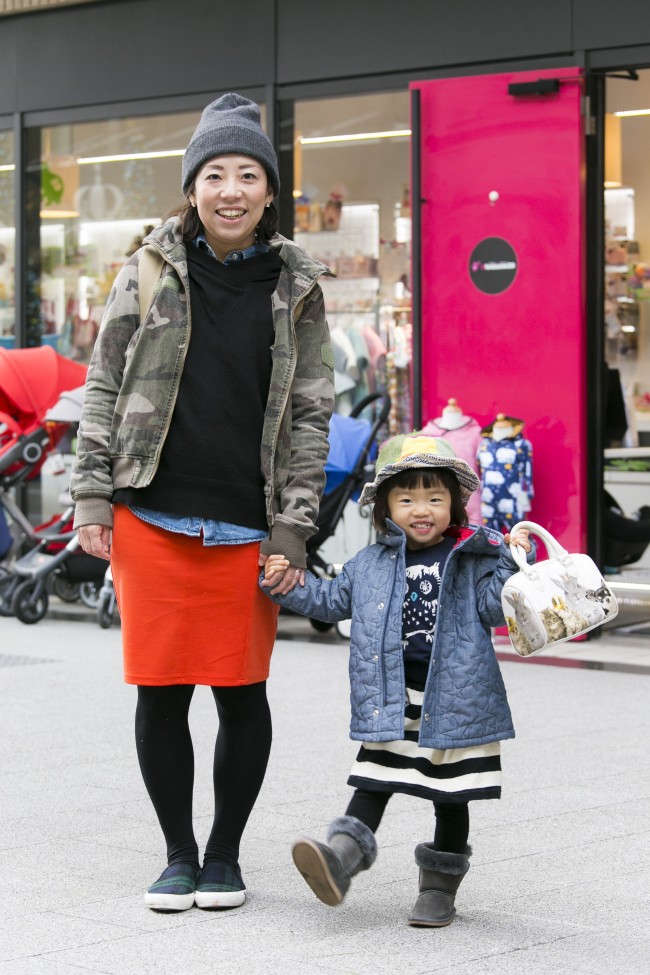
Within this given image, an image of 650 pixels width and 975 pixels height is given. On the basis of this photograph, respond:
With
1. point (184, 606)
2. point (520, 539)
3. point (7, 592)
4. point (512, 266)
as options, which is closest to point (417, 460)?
point (520, 539)

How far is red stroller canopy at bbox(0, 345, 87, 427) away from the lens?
34.3ft

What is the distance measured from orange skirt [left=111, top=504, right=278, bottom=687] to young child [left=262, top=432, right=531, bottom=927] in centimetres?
12

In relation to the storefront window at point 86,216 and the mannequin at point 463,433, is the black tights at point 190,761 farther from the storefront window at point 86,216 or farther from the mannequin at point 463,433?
the storefront window at point 86,216

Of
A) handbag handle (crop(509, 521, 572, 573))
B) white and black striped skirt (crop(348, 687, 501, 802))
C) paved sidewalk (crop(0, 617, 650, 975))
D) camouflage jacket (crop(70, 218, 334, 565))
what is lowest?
paved sidewalk (crop(0, 617, 650, 975))

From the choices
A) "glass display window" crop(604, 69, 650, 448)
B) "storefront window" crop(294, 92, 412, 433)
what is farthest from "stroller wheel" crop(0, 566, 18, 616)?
"glass display window" crop(604, 69, 650, 448)

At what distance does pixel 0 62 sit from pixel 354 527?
471cm

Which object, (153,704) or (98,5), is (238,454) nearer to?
(153,704)

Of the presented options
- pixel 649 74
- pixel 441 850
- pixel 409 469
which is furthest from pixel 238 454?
pixel 649 74

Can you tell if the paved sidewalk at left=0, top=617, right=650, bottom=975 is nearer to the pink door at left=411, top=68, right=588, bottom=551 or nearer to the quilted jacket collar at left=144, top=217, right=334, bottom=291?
the quilted jacket collar at left=144, top=217, right=334, bottom=291

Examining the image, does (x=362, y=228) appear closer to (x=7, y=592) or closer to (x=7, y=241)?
(x=7, y=241)

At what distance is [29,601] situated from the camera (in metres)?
10.5

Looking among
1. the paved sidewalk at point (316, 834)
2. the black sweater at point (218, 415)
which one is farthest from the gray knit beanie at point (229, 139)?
the paved sidewalk at point (316, 834)

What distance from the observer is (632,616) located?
10570 millimetres

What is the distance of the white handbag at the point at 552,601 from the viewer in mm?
3848
